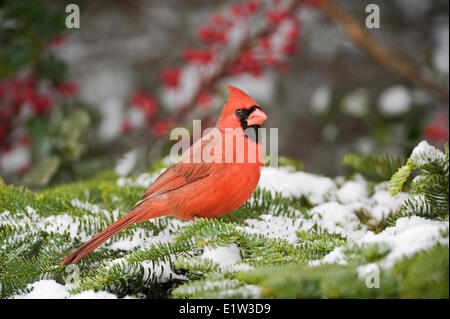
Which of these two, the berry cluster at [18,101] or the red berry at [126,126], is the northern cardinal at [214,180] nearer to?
the red berry at [126,126]

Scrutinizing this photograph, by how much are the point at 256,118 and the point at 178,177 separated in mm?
290

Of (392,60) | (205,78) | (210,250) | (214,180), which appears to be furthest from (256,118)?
(392,60)

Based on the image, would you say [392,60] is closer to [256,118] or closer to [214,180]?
[256,118]

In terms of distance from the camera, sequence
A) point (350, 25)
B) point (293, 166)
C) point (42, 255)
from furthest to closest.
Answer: point (350, 25) → point (293, 166) → point (42, 255)

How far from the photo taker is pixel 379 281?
75 centimetres

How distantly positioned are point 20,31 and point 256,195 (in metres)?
1.63

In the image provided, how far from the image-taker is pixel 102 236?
47.6 inches

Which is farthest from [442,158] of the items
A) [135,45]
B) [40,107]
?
[135,45]

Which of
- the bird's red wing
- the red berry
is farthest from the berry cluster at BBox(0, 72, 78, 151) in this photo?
the bird's red wing

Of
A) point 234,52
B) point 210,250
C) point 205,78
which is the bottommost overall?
point 210,250

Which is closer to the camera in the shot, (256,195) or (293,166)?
(256,195)

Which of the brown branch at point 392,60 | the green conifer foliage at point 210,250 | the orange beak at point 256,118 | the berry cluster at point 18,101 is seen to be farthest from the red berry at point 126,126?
the orange beak at point 256,118

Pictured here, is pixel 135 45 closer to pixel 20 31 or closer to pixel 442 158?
pixel 20 31

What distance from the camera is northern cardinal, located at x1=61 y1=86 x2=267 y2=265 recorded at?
4.36ft
